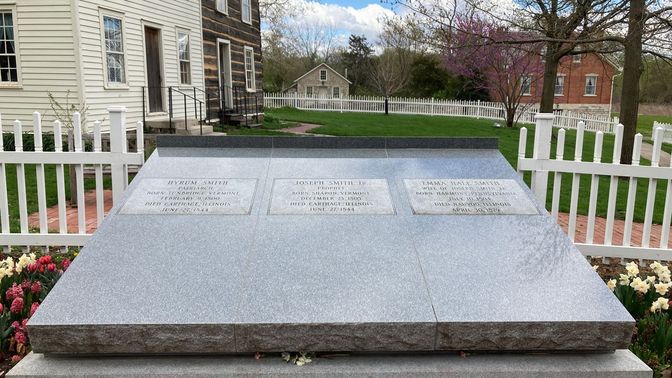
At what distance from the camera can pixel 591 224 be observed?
4941 millimetres

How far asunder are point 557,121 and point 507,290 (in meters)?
28.8

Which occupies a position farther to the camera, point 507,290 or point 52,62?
point 52,62

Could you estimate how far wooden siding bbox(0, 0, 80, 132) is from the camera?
36.5 ft

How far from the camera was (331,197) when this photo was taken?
3689 millimetres

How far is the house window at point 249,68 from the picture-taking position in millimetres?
21469

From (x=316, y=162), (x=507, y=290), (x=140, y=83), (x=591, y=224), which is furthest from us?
(x=140, y=83)

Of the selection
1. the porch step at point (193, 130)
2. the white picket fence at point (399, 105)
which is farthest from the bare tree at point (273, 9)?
the porch step at point (193, 130)

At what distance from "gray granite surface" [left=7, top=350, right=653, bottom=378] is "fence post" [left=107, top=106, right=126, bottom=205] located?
6.80 feet

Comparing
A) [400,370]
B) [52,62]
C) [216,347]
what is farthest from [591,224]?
[52,62]

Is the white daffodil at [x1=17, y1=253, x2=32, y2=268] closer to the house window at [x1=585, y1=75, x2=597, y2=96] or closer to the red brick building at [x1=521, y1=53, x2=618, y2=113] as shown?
the red brick building at [x1=521, y1=53, x2=618, y2=113]

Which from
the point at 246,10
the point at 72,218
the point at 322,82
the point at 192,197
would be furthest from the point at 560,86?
the point at 192,197

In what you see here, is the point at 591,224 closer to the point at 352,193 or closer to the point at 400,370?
the point at 352,193

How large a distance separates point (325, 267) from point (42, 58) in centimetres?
1071

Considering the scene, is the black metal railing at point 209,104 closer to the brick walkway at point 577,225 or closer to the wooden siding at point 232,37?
the wooden siding at point 232,37
